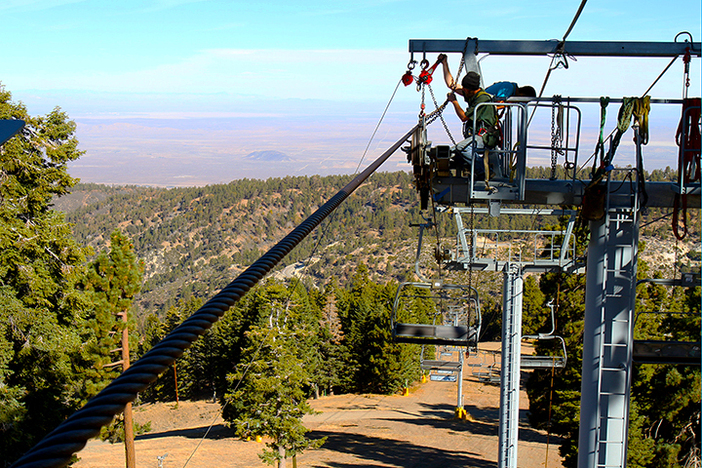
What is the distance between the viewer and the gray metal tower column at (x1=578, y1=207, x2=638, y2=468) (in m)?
6.26

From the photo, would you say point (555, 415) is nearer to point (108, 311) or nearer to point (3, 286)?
point (108, 311)

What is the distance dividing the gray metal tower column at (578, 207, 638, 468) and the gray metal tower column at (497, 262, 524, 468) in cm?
492

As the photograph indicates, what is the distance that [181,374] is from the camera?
63125mm

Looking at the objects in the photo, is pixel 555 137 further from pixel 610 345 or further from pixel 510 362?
pixel 510 362

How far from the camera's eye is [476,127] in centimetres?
747

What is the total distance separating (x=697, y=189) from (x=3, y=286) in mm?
16341

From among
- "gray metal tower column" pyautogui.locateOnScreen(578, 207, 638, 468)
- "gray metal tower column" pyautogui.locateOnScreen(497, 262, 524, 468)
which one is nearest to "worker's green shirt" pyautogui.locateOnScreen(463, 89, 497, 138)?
"gray metal tower column" pyautogui.locateOnScreen(578, 207, 638, 468)

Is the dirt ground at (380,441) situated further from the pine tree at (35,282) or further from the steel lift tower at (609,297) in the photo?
the steel lift tower at (609,297)

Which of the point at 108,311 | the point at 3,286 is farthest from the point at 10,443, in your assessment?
the point at 108,311

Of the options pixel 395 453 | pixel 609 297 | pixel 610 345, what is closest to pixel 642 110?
pixel 609 297

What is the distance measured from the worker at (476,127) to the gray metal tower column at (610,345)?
1646 millimetres

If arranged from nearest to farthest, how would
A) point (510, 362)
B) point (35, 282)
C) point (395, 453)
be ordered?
point (510, 362) → point (35, 282) → point (395, 453)

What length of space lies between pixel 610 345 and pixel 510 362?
5254mm

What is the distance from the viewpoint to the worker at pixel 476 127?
7324 millimetres
